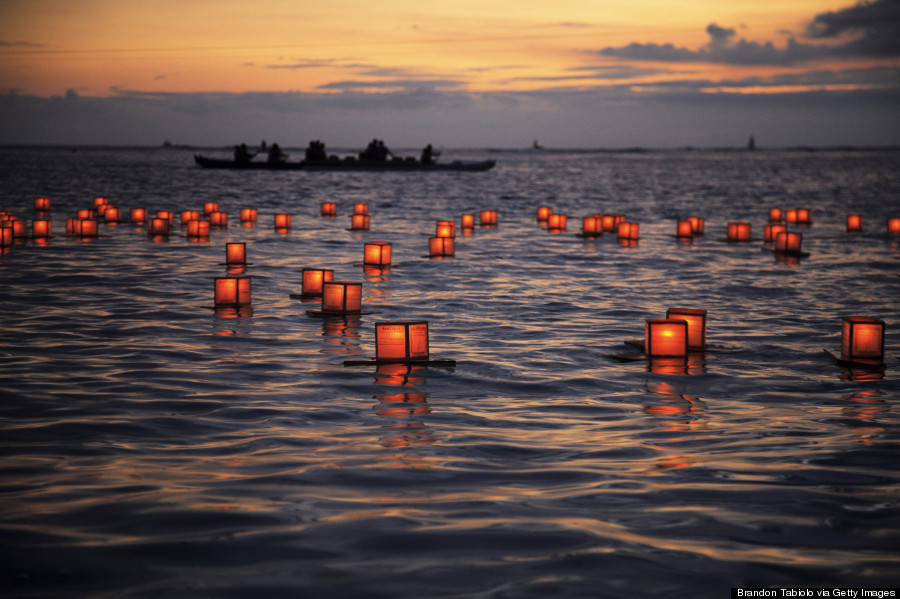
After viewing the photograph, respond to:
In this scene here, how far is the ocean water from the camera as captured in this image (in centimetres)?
452

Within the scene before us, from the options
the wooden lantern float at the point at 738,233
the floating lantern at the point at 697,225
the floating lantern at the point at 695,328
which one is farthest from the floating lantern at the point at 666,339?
the floating lantern at the point at 697,225

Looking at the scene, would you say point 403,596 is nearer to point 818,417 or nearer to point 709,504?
point 709,504

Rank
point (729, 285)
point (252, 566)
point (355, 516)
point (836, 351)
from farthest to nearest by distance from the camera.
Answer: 1. point (729, 285)
2. point (836, 351)
3. point (355, 516)
4. point (252, 566)

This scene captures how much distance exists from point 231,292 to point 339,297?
166cm

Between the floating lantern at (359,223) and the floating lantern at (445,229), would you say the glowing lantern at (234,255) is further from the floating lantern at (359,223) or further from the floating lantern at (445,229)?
the floating lantern at (359,223)

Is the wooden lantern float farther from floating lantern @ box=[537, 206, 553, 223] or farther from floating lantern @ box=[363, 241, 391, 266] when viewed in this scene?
floating lantern @ box=[363, 241, 391, 266]

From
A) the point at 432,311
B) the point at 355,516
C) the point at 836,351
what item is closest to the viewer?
the point at 355,516

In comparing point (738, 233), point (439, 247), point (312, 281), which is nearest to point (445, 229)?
point (439, 247)

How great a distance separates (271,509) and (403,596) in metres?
1.34

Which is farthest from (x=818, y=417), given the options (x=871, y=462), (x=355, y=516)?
(x=355, y=516)

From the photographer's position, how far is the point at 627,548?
473 centimetres

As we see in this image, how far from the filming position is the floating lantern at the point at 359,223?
26781 millimetres

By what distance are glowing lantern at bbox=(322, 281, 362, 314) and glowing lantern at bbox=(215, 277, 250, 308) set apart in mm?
1309

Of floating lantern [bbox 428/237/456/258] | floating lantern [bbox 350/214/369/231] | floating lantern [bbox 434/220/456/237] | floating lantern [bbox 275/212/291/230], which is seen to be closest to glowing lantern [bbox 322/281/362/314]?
floating lantern [bbox 428/237/456/258]
